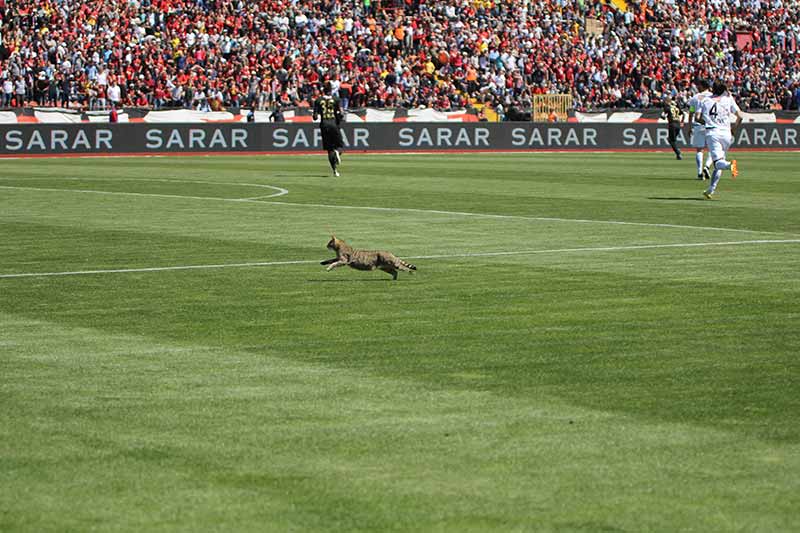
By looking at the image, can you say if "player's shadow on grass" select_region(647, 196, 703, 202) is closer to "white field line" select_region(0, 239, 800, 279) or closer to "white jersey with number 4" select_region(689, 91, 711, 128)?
"white jersey with number 4" select_region(689, 91, 711, 128)

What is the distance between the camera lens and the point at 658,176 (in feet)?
115

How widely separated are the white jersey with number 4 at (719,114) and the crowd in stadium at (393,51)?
25181 millimetres

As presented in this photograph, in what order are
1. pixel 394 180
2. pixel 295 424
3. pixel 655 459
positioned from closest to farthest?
1. pixel 655 459
2. pixel 295 424
3. pixel 394 180

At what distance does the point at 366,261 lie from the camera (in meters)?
13.9

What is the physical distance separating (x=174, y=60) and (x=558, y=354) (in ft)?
138

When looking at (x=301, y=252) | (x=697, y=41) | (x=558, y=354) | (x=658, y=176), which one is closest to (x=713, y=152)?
(x=658, y=176)

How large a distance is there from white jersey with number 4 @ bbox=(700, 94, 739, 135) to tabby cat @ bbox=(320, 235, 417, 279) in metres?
13.5

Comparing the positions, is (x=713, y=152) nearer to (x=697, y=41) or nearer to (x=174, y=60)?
(x=174, y=60)

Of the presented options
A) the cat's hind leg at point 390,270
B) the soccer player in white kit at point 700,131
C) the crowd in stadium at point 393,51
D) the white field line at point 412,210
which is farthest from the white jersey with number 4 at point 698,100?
the crowd in stadium at point 393,51

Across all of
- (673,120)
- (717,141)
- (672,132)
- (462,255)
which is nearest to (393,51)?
(672,132)

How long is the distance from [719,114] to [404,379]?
18353 millimetres

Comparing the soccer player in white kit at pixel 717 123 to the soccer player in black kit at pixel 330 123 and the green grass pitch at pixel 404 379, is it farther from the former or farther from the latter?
the soccer player in black kit at pixel 330 123

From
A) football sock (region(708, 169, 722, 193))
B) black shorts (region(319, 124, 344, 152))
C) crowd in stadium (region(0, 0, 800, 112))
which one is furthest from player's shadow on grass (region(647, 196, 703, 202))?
crowd in stadium (region(0, 0, 800, 112))

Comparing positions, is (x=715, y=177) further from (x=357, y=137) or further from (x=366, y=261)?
(x=357, y=137)
